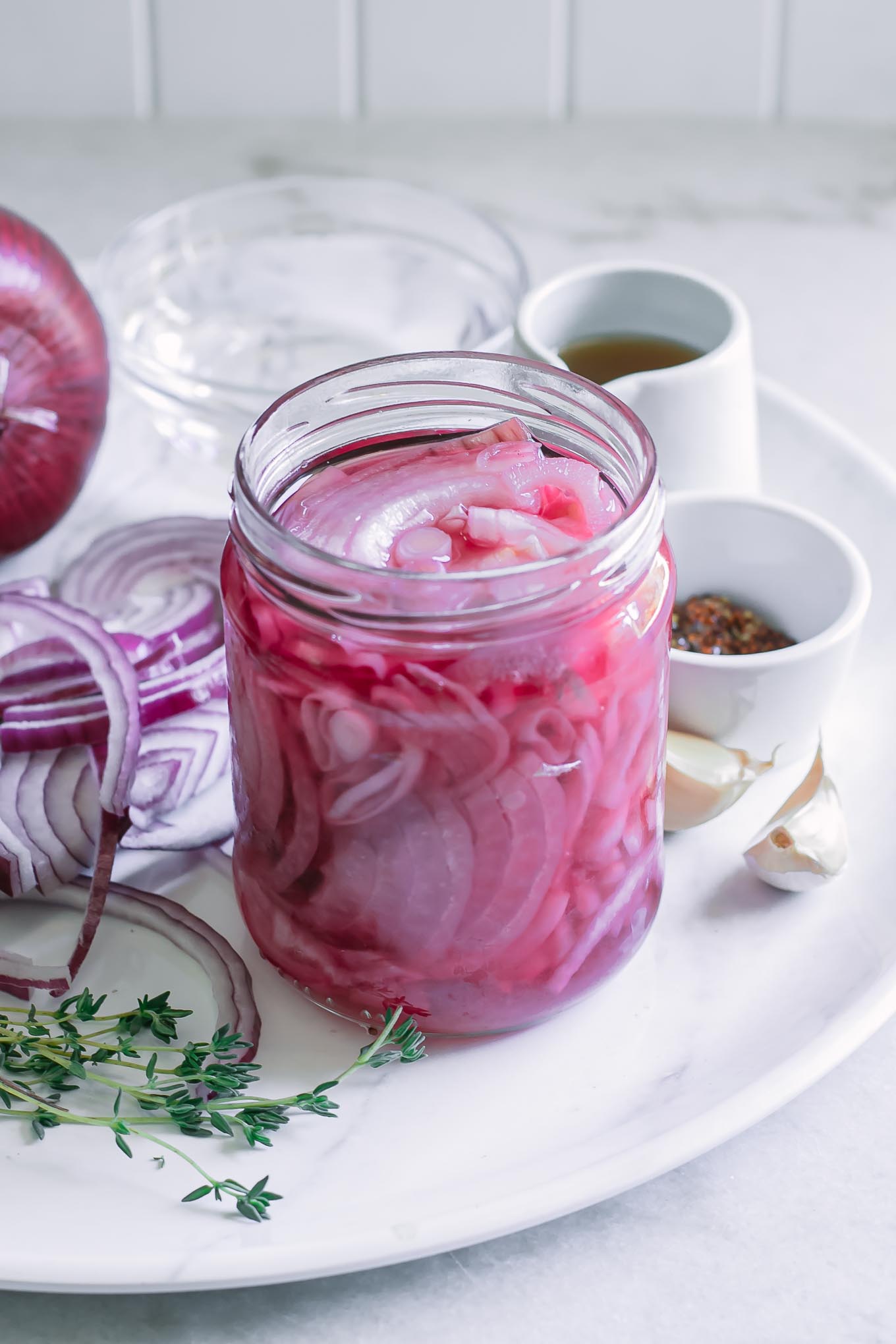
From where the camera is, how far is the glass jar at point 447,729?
2.82 feet

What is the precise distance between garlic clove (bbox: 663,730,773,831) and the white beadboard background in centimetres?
169

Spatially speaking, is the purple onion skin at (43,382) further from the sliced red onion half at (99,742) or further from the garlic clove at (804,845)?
the garlic clove at (804,845)

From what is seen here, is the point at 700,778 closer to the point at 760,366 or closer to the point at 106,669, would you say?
the point at 106,669

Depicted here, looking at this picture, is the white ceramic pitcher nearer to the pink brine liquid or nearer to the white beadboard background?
the pink brine liquid

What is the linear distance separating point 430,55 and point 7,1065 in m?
1.97

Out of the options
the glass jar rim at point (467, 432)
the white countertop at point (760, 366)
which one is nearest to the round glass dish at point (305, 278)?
the white countertop at point (760, 366)

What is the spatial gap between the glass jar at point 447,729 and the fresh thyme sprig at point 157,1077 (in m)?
0.07

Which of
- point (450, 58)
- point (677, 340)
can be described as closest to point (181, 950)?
point (677, 340)

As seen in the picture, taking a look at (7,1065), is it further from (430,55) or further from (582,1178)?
(430,55)

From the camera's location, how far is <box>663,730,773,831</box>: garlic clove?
1.14 meters

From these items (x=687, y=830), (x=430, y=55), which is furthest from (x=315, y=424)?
(x=430, y=55)

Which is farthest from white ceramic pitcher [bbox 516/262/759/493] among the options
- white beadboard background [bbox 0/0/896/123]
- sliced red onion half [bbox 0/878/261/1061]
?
white beadboard background [bbox 0/0/896/123]

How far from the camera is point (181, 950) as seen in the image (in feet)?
3.59

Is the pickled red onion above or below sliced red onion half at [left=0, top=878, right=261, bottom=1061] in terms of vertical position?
above
